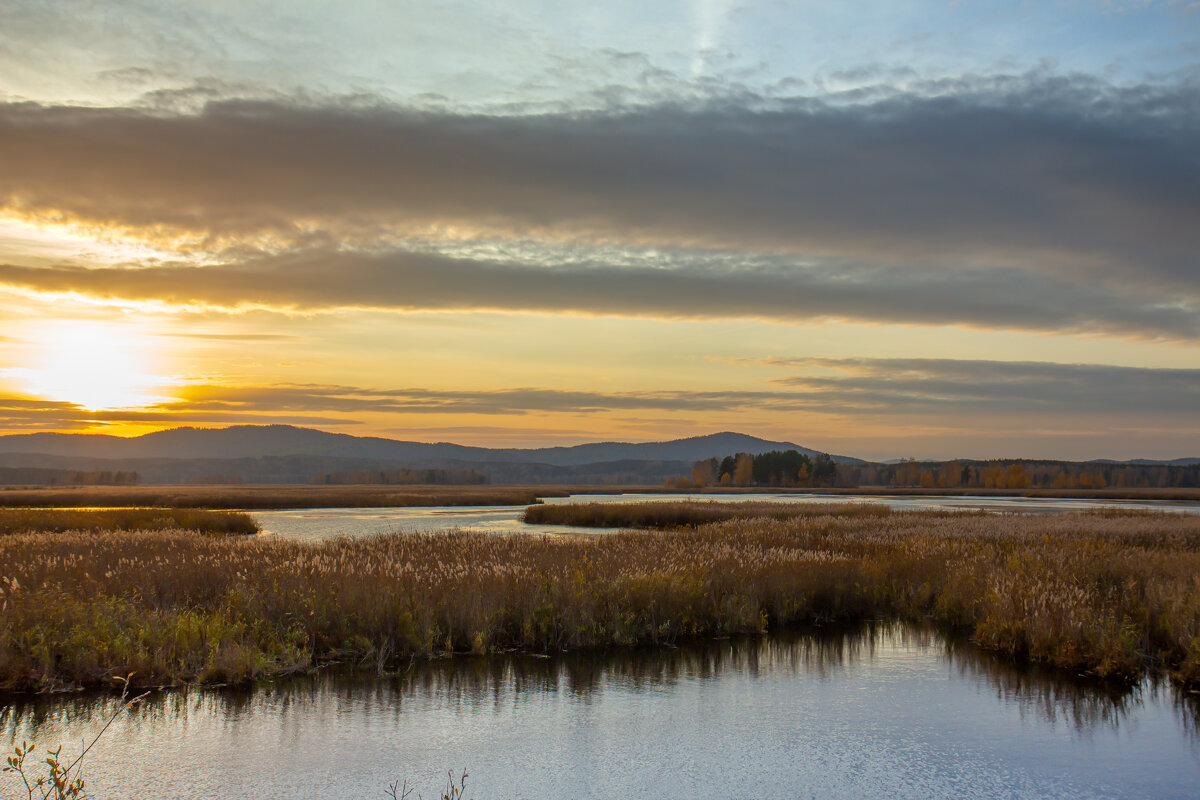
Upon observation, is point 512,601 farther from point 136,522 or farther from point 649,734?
point 136,522

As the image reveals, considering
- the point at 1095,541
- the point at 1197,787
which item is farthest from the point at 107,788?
the point at 1095,541

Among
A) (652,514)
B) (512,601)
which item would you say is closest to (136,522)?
(652,514)

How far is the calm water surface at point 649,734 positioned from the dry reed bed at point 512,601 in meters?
0.97

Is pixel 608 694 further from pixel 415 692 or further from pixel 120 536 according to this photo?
pixel 120 536

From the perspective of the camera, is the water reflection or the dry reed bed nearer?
the water reflection

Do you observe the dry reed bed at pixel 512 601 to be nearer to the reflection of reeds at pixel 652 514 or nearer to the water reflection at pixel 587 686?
the water reflection at pixel 587 686

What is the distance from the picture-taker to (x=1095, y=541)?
28.2 meters

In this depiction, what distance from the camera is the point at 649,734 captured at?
10.7 meters

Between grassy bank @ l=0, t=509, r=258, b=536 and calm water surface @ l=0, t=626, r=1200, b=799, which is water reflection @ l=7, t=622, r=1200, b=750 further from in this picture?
grassy bank @ l=0, t=509, r=258, b=536

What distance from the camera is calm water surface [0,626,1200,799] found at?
8.91 metres

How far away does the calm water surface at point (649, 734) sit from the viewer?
29.2 ft

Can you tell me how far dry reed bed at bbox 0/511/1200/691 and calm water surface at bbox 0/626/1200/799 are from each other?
97 cm

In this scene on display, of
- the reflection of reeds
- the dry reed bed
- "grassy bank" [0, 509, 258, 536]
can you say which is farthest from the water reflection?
the reflection of reeds

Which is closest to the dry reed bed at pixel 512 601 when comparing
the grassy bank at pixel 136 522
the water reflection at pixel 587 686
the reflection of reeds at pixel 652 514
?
the water reflection at pixel 587 686
